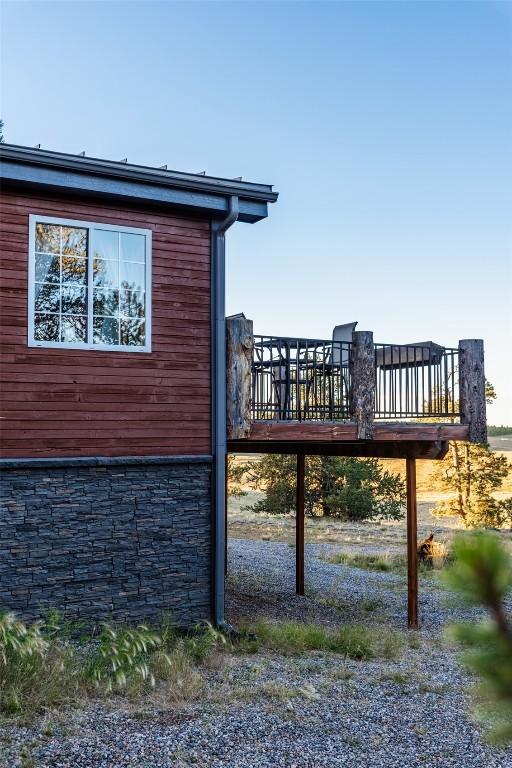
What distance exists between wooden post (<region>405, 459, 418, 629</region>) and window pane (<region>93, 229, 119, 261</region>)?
17.3 feet

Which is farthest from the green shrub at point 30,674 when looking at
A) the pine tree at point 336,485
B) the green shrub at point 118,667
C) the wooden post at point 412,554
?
the pine tree at point 336,485

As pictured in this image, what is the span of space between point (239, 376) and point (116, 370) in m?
1.57

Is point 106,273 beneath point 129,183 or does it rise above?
beneath

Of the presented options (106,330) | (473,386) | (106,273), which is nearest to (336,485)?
(473,386)

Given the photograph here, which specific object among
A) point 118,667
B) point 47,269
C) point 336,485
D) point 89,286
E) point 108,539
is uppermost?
point 47,269

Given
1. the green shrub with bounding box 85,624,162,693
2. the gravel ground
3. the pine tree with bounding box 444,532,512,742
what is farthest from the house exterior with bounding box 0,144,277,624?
the pine tree with bounding box 444,532,512,742

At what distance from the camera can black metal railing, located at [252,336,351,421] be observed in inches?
384

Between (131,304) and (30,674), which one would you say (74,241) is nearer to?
(131,304)

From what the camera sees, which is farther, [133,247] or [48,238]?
[133,247]

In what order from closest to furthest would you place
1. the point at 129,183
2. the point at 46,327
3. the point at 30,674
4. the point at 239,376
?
the point at 30,674, the point at 46,327, the point at 129,183, the point at 239,376

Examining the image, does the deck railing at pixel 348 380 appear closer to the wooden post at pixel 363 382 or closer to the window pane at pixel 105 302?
the wooden post at pixel 363 382

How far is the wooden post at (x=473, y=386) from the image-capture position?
408 inches

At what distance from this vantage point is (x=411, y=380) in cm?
1022

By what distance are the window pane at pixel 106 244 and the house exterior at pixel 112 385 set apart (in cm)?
2
